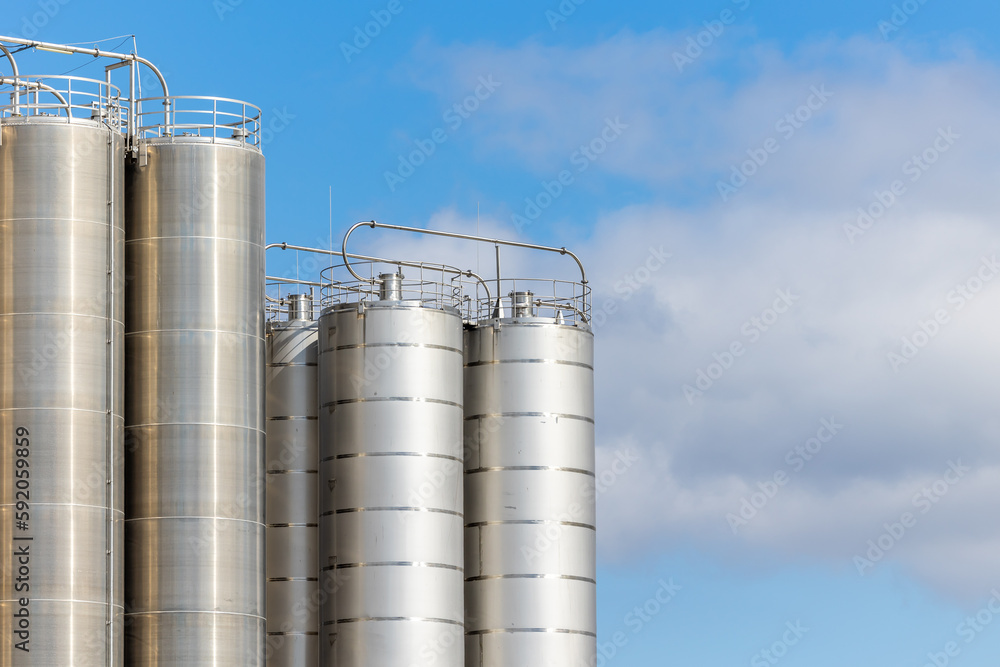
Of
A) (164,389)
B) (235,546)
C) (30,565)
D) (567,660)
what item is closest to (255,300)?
(164,389)

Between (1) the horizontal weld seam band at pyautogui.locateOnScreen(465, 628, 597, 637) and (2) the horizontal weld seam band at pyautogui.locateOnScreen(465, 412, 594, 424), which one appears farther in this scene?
(2) the horizontal weld seam band at pyautogui.locateOnScreen(465, 412, 594, 424)

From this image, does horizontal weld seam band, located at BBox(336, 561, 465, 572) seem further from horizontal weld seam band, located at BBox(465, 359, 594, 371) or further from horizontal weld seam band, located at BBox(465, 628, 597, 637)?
horizontal weld seam band, located at BBox(465, 359, 594, 371)

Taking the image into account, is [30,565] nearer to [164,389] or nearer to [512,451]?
[164,389]

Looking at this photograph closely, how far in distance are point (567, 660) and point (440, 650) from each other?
4853mm

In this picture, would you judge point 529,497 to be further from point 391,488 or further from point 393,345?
point 393,345

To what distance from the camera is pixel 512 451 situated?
51.1m

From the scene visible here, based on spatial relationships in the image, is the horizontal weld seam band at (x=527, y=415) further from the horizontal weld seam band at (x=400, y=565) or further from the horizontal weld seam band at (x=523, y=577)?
the horizontal weld seam band at (x=400, y=565)

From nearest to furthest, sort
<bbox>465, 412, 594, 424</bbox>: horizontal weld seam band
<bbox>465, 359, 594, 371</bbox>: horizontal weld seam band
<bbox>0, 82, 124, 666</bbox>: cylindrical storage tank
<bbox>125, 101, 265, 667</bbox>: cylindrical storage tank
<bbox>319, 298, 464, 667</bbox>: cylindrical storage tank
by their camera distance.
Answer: <bbox>0, 82, 124, 666</bbox>: cylindrical storage tank < <bbox>125, 101, 265, 667</bbox>: cylindrical storage tank < <bbox>319, 298, 464, 667</bbox>: cylindrical storage tank < <bbox>465, 412, 594, 424</bbox>: horizontal weld seam band < <bbox>465, 359, 594, 371</bbox>: horizontal weld seam band

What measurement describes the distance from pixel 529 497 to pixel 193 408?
37.0 ft

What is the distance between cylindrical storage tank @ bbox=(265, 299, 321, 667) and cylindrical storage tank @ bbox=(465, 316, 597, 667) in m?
4.55

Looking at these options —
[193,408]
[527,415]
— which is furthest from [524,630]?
[193,408]

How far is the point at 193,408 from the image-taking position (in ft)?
144

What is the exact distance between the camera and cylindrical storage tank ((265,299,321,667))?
51.0 meters

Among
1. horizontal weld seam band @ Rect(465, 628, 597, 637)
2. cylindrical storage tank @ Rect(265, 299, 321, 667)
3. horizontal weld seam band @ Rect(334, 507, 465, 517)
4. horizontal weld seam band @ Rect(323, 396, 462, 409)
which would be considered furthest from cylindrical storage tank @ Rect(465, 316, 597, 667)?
cylindrical storage tank @ Rect(265, 299, 321, 667)
